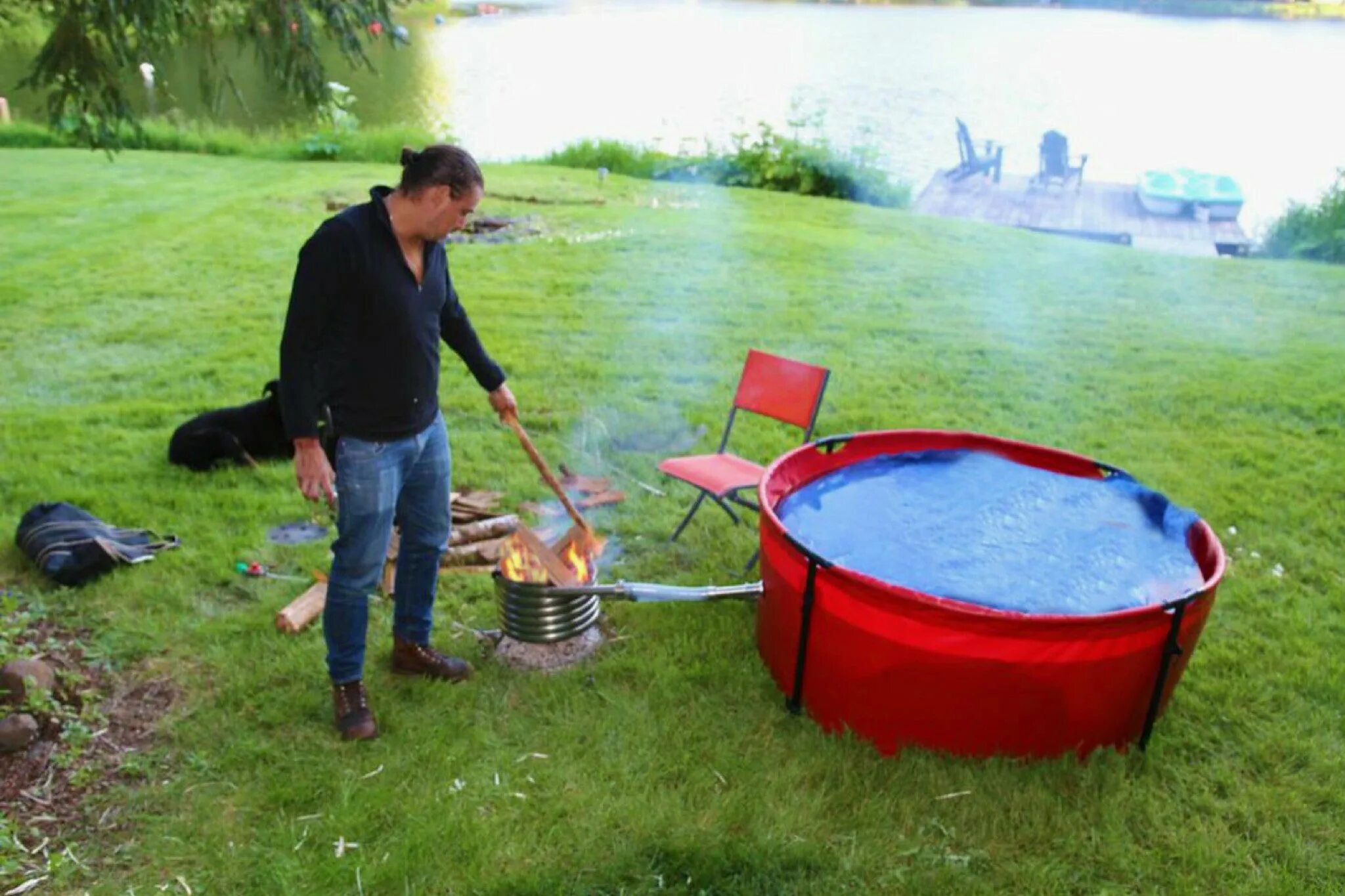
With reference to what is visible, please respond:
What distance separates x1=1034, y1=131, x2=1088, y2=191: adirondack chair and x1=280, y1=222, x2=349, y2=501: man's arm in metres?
17.3

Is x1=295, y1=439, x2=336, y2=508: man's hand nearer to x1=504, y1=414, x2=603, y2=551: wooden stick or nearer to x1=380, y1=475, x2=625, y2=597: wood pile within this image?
x1=504, y1=414, x2=603, y2=551: wooden stick

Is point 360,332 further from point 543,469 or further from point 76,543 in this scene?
point 76,543

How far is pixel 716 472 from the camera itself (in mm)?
4914

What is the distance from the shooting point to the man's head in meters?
3.16

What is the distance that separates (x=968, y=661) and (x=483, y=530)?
2.56 m

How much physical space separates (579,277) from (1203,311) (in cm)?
560

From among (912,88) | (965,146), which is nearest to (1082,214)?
(965,146)

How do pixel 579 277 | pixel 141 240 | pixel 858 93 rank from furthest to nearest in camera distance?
pixel 858 93 < pixel 141 240 < pixel 579 277

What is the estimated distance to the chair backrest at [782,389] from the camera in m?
4.99

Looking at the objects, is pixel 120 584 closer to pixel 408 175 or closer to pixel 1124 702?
pixel 408 175

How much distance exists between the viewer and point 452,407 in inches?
263

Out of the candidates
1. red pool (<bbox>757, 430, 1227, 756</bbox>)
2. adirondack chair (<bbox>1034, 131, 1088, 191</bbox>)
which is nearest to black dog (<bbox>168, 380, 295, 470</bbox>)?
red pool (<bbox>757, 430, 1227, 756</bbox>)

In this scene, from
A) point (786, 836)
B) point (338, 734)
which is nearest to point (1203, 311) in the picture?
point (786, 836)

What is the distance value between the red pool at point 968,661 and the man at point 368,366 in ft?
4.44
